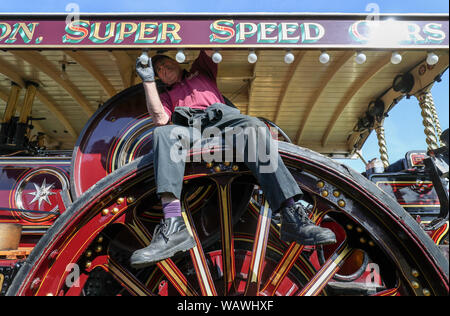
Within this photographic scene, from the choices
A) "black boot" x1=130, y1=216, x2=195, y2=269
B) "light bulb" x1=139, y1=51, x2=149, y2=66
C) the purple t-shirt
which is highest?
the purple t-shirt

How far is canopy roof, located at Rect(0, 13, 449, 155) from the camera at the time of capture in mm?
1841

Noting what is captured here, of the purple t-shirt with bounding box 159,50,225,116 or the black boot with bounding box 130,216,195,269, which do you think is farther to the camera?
the purple t-shirt with bounding box 159,50,225,116

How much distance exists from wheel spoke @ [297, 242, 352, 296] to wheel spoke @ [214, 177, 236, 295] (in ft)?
1.34

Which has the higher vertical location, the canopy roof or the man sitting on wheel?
the canopy roof

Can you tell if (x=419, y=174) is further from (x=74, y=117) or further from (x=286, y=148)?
(x=74, y=117)

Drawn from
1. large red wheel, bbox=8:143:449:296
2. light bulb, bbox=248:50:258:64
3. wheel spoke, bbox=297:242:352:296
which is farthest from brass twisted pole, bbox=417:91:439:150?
light bulb, bbox=248:50:258:64

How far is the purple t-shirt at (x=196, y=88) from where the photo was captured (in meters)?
2.18

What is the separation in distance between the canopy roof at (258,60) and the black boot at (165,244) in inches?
43.3

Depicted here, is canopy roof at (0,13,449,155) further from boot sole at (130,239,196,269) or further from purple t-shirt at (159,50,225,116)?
boot sole at (130,239,196,269)

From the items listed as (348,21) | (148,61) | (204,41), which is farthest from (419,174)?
(148,61)

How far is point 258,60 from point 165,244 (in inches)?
71.2

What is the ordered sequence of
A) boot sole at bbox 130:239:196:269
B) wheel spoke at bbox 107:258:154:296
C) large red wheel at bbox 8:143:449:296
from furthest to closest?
wheel spoke at bbox 107:258:154:296, large red wheel at bbox 8:143:449:296, boot sole at bbox 130:239:196:269

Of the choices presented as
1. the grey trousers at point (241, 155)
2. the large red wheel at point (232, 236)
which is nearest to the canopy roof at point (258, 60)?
the grey trousers at point (241, 155)
